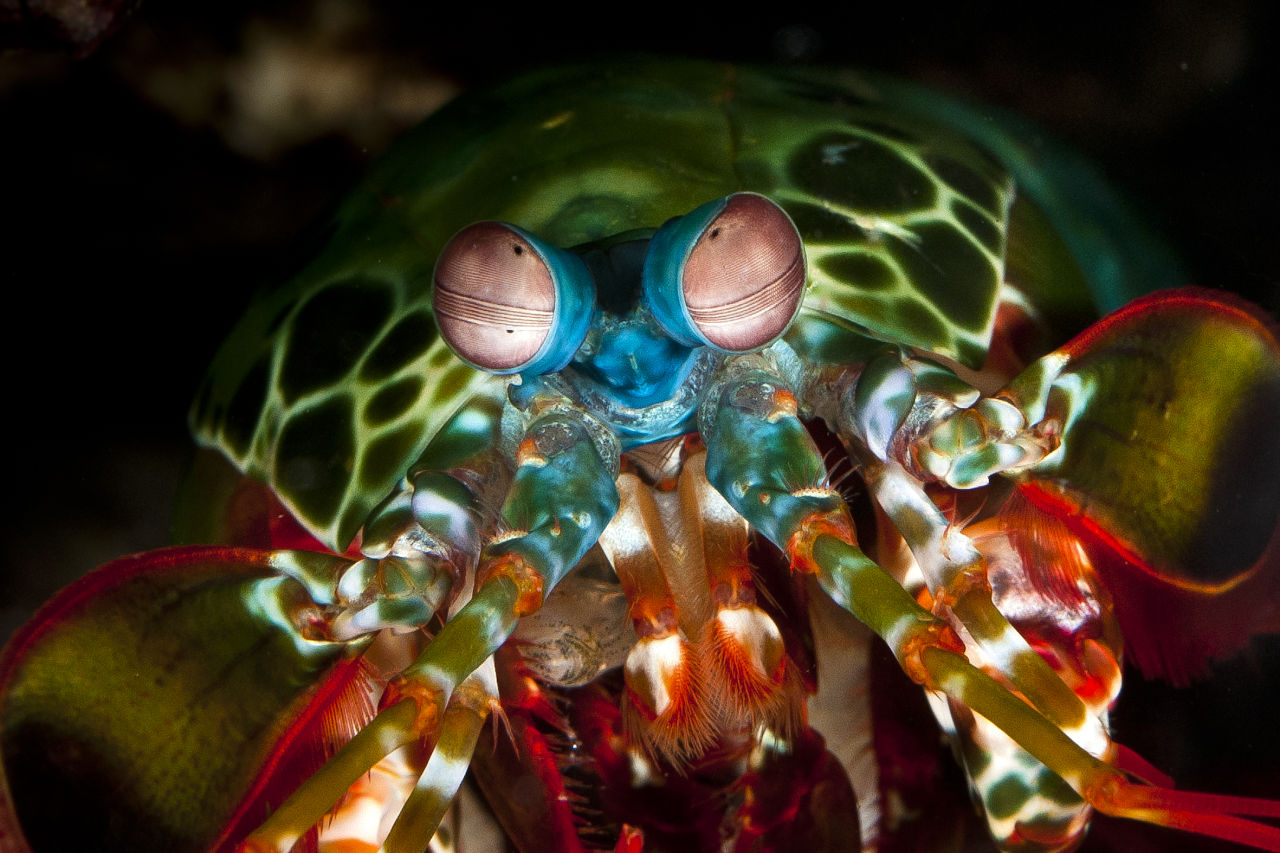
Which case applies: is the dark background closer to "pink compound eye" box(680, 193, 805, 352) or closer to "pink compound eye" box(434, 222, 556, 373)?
"pink compound eye" box(434, 222, 556, 373)

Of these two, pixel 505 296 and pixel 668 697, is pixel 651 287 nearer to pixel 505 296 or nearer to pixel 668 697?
pixel 505 296

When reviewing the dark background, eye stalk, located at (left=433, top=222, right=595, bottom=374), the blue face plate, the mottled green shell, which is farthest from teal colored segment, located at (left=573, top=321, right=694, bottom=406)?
the dark background

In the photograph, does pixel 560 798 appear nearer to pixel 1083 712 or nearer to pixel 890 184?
pixel 1083 712

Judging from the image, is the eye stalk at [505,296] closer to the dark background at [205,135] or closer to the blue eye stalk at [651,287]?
the blue eye stalk at [651,287]

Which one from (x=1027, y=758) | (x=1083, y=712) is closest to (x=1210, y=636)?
(x=1027, y=758)

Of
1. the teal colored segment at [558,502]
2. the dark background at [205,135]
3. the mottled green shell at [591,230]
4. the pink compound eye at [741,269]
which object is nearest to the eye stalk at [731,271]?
the pink compound eye at [741,269]

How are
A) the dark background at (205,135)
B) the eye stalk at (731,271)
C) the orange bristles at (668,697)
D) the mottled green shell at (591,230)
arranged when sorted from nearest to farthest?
the eye stalk at (731,271) < the orange bristles at (668,697) < the mottled green shell at (591,230) < the dark background at (205,135)

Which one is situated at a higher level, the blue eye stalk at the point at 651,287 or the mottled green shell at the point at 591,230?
the blue eye stalk at the point at 651,287

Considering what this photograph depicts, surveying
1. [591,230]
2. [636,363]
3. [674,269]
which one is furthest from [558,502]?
[591,230]
